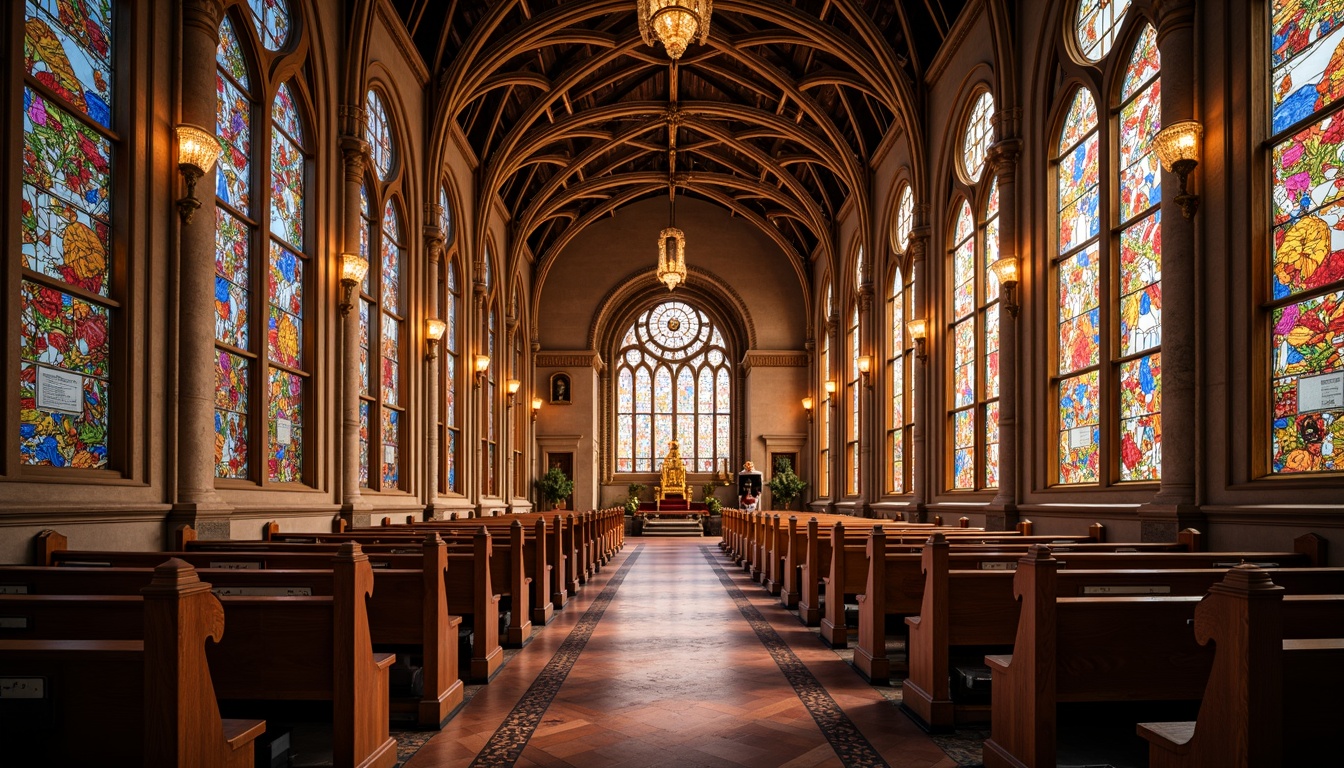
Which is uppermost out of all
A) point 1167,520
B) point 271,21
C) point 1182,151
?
point 271,21

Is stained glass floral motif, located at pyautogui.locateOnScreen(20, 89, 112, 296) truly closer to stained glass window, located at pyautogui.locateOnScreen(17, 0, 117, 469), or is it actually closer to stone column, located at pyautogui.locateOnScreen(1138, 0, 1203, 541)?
stained glass window, located at pyautogui.locateOnScreen(17, 0, 117, 469)

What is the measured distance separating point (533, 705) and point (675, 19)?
669 centimetres

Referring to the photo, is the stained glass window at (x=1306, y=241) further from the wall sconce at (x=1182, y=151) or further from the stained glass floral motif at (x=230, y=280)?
the stained glass floral motif at (x=230, y=280)

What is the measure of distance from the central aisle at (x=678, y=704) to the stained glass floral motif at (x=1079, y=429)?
11.4ft

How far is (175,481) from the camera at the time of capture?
7.35 m

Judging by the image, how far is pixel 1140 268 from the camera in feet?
28.3

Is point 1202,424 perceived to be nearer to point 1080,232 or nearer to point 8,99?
point 1080,232

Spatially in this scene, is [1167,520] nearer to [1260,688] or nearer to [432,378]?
[1260,688]

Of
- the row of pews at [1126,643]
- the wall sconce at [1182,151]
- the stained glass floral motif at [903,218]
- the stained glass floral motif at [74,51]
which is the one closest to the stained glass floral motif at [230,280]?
the stained glass floral motif at [74,51]

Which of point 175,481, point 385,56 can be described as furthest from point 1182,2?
→ point 385,56

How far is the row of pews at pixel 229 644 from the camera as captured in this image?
2508 mm

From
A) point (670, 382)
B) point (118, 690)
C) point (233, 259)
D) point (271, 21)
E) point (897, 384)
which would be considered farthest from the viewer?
point (670, 382)

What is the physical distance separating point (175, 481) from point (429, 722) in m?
3.75

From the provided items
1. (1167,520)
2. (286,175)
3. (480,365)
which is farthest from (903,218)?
(286,175)
